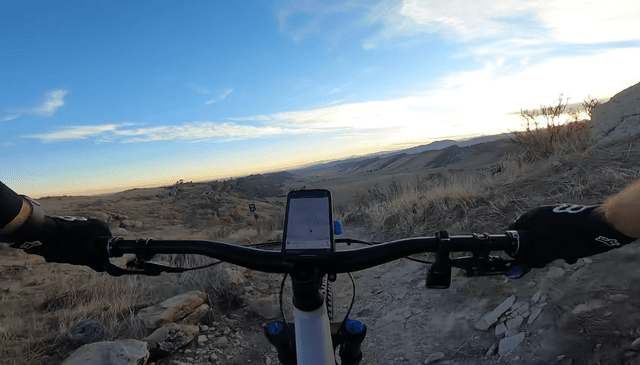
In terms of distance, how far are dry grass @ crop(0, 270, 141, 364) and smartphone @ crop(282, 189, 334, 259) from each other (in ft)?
11.5

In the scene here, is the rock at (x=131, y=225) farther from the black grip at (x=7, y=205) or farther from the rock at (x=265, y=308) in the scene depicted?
the black grip at (x=7, y=205)

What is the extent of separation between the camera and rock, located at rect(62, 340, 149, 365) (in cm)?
304

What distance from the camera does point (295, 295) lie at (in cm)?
115

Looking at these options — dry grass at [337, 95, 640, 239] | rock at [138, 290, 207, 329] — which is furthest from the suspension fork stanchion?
dry grass at [337, 95, 640, 239]

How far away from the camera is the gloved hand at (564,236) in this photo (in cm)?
130

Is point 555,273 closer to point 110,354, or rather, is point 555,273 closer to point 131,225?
point 110,354

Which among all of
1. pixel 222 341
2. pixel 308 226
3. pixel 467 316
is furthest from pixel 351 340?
pixel 222 341

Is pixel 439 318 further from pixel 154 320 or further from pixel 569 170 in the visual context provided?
pixel 569 170

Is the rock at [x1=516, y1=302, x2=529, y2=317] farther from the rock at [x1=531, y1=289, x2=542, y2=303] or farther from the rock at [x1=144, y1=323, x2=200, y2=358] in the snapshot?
the rock at [x1=144, y1=323, x2=200, y2=358]

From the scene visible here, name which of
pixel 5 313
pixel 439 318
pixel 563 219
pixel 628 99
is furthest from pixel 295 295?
pixel 628 99

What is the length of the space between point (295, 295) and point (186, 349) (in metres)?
3.29

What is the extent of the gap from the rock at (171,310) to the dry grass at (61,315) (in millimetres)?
236

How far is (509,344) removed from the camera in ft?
10.1

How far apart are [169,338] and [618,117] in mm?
12105
